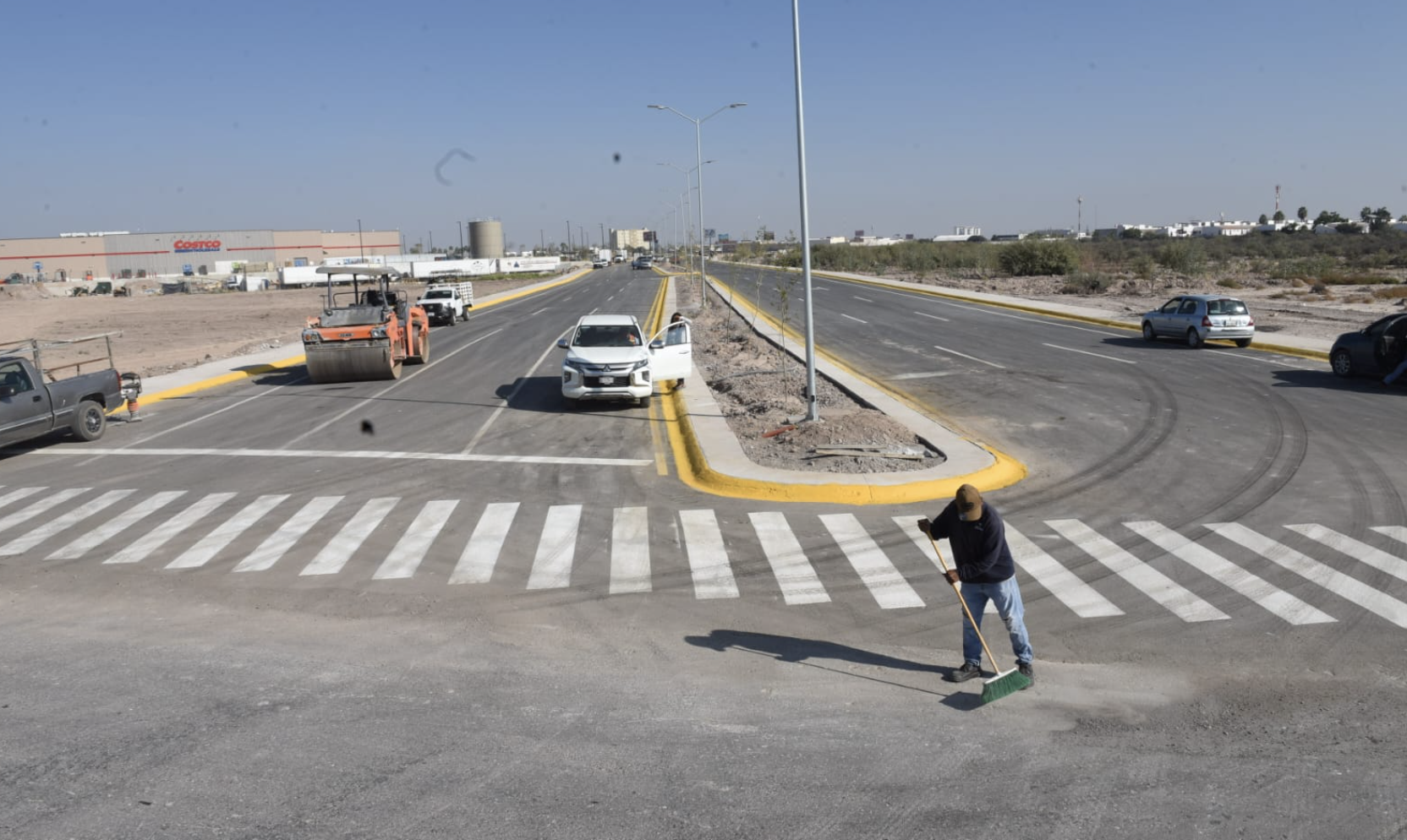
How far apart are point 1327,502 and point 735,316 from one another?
30.9 metres

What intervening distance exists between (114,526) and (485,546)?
4904 millimetres

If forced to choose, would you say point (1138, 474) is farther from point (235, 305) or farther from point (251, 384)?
point (235, 305)

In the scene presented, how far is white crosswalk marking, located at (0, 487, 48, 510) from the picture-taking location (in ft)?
Result: 45.1

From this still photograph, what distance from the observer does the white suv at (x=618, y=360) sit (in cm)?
2003

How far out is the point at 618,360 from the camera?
20.2 metres

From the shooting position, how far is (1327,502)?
12.3 meters

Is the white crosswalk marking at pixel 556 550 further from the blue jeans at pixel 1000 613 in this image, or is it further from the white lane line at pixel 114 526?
the white lane line at pixel 114 526

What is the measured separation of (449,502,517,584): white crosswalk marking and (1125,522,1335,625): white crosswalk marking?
7093 millimetres

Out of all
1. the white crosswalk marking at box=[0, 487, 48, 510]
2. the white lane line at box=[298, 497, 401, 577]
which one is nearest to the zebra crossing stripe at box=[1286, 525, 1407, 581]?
the white lane line at box=[298, 497, 401, 577]

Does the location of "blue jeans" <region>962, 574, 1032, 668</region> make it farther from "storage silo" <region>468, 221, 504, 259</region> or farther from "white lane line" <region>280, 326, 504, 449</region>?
"storage silo" <region>468, 221, 504, 259</region>

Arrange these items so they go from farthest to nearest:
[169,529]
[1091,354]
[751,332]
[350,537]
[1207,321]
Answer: [751,332] < [1207,321] < [1091,354] < [169,529] < [350,537]

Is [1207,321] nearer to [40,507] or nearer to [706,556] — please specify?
[706,556]

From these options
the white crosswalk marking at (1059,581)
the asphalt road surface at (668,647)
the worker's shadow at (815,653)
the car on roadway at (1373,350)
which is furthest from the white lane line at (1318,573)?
the car on roadway at (1373,350)

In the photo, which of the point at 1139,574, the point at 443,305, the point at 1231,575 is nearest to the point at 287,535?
the point at 1139,574
